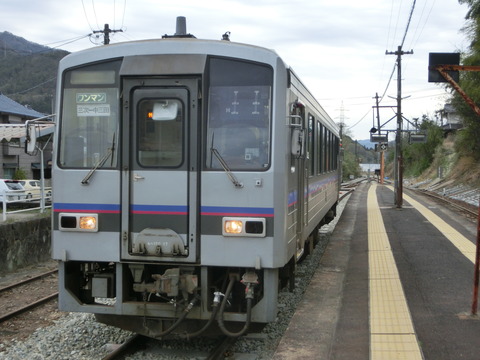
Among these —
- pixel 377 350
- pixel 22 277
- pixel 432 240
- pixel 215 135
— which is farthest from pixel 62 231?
pixel 432 240

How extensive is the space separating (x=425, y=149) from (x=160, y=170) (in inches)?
2604

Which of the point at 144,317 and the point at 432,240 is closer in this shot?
the point at 144,317

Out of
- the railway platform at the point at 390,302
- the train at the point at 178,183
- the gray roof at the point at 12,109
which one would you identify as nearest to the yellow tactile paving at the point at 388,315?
the railway platform at the point at 390,302

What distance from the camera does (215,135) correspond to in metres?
5.37

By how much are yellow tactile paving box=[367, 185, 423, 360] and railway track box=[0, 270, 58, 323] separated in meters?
4.88

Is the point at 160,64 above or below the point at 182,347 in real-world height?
above

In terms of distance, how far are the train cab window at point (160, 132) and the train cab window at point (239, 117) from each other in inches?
11.7

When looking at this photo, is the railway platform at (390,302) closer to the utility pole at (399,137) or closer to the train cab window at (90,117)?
the train cab window at (90,117)

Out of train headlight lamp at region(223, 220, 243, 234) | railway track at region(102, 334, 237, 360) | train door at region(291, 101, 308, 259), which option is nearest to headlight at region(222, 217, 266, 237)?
train headlight lamp at region(223, 220, 243, 234)

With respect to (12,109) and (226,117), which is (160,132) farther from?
(12,109)

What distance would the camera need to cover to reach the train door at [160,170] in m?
5.32

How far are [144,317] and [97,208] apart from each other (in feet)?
3.80

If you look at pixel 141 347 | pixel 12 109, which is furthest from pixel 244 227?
pixel 12 109

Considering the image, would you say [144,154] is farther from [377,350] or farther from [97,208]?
[377,350]
